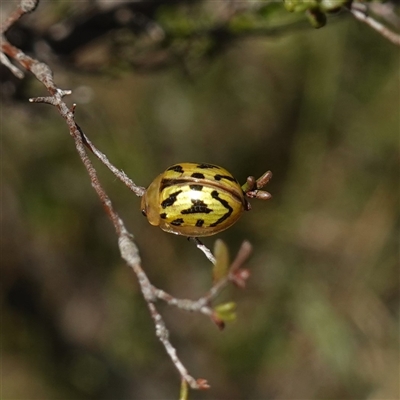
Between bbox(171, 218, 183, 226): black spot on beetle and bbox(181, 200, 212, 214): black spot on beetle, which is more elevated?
bbox(181, 200, 212, 214): black spot on beetle

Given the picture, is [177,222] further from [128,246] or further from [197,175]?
[128,246]

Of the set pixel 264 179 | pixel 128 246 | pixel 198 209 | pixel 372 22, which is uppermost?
pixel 372 22

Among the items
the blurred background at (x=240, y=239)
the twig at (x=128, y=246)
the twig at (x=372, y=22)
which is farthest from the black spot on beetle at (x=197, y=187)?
the blurred background at (x=240, y=239)

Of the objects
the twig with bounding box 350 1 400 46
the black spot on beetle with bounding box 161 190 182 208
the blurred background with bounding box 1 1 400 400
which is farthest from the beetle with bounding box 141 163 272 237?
the blurred background with bounding box 1 1 400 400

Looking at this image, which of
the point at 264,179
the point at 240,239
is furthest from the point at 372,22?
the point at 240,239

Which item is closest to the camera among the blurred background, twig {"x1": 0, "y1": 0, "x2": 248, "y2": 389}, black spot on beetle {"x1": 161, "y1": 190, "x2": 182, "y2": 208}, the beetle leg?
twig {"x1": 0, "y1": 0, "x2": 248, "y2": 389}

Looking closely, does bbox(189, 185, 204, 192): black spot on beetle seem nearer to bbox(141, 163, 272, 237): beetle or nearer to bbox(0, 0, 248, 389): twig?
bbox(141, 163, 272, 237): beetle

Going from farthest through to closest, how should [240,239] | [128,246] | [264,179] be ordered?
[240,239], [264,179], [128,246]

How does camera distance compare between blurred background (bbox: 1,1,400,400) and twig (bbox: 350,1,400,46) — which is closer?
twig (bbox: 350,1,400,46)

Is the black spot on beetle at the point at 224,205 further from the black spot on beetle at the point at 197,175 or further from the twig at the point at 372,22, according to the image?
the twig at the point at 372,22
